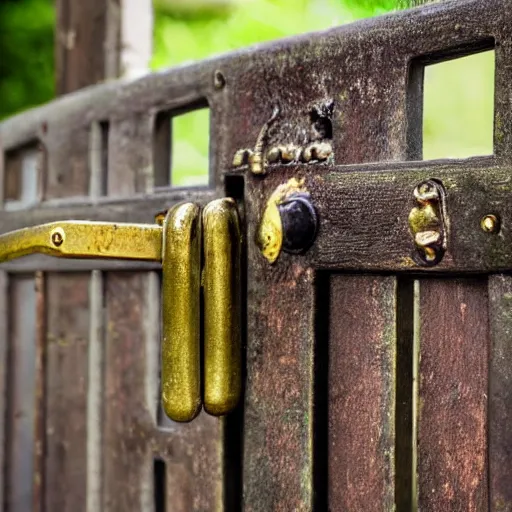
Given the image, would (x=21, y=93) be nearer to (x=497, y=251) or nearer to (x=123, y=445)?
(x=123, y=445)

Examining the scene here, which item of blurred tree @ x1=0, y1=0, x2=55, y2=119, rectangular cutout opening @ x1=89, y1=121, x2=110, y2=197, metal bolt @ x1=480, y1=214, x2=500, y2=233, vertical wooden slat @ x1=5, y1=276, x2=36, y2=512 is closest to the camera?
metal bolt @ x1=480, y1=214, x2=500, y2=233

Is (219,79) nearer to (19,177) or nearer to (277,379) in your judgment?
(277,379)

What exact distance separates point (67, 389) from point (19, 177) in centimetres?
34

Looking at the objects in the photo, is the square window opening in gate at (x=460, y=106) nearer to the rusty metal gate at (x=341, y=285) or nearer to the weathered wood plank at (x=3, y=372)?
the rusty metal gate at (x=341, y=285)

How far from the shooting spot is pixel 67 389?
0.94m

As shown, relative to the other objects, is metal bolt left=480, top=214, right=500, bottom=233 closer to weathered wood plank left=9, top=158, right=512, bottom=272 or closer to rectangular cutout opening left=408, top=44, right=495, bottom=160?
weathered wood plank left=9, top=158, right=512, bottom=272

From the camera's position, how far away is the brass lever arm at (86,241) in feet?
1.94

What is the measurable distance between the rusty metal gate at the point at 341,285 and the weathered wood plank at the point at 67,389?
0.08 meters

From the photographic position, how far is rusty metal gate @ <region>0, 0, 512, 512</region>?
552 mm

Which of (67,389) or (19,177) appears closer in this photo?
(67,389)

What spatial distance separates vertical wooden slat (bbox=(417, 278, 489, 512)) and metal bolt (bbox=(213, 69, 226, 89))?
272 millimetres

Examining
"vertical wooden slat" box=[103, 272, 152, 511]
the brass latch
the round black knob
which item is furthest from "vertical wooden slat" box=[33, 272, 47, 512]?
the round black knob

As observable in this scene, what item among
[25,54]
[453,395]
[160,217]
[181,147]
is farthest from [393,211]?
[25,54]

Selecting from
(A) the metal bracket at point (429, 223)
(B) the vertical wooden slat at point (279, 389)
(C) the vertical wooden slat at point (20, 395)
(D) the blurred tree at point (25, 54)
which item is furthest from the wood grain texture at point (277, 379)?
(D) the blurred tree at point (25, 54)
